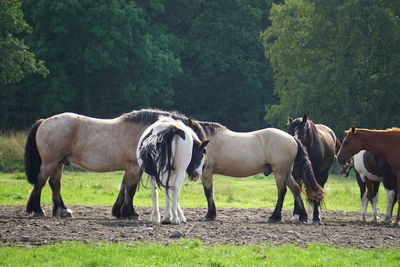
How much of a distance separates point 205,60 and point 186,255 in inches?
1601

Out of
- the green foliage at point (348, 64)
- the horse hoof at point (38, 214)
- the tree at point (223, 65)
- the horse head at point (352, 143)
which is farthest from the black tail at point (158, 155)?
the tree at point (223, 65)

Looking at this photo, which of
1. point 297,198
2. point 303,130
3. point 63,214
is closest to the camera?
point 63,214

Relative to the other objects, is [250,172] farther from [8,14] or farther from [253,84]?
[253,84]

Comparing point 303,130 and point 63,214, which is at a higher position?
point 303,130

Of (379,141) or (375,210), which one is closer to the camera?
(379,141)

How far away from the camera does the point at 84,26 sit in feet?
138

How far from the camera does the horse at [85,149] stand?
15.0 meters

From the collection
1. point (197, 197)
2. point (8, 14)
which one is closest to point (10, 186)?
point (197, 197)

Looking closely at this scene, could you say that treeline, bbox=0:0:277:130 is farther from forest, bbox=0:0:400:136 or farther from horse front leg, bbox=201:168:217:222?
horse front leg, bbox=201:168:217:222

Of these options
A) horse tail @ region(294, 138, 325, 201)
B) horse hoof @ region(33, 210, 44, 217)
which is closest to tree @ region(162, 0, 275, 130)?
horse tail @ region(294, 138, 325, 201)

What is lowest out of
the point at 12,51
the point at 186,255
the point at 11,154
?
the point at 11,154

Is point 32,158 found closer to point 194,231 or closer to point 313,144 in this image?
point 194,231

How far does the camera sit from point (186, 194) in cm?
2292

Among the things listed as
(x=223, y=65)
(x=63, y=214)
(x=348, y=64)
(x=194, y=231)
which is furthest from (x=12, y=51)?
(x=194, y=231)
